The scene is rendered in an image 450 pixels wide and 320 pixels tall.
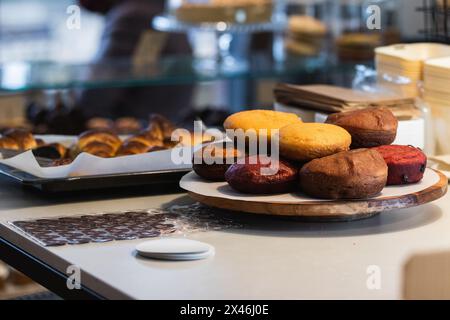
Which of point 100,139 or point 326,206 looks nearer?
point 326,206

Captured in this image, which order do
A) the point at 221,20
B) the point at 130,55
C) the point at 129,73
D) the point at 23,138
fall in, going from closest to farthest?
the point at 23,138 < the point at 129,73 < the point at 221,20 < the point at 130,55

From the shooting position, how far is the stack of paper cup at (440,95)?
162 cm

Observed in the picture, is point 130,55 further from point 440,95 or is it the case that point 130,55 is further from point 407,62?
point 440,95

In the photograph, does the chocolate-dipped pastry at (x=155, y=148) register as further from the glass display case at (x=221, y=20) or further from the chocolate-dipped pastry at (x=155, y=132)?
the glass display case at (x=221, y=20)

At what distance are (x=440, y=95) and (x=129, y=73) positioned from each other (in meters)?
1.29

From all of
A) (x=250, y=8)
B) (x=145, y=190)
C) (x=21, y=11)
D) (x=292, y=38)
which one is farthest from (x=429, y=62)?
(x=21, y=11)

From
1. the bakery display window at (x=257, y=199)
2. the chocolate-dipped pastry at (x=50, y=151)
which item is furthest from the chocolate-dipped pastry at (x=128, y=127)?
the chocolate-dipped pastry at (x=50, y=151)

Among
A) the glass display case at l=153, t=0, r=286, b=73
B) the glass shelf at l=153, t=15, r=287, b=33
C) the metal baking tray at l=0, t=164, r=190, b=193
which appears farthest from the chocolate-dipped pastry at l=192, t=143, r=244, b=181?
the glass shelf at l=153, t=15, r=287, b=33

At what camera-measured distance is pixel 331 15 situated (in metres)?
3.80

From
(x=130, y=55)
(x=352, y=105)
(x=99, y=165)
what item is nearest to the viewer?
(x=99, y=165)

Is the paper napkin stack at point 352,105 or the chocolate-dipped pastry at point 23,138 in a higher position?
the paper napkin stack at point 352,105

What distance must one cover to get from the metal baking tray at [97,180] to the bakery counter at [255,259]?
0.10 feet

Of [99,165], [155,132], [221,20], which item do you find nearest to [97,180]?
[99,165]

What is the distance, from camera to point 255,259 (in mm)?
1121
